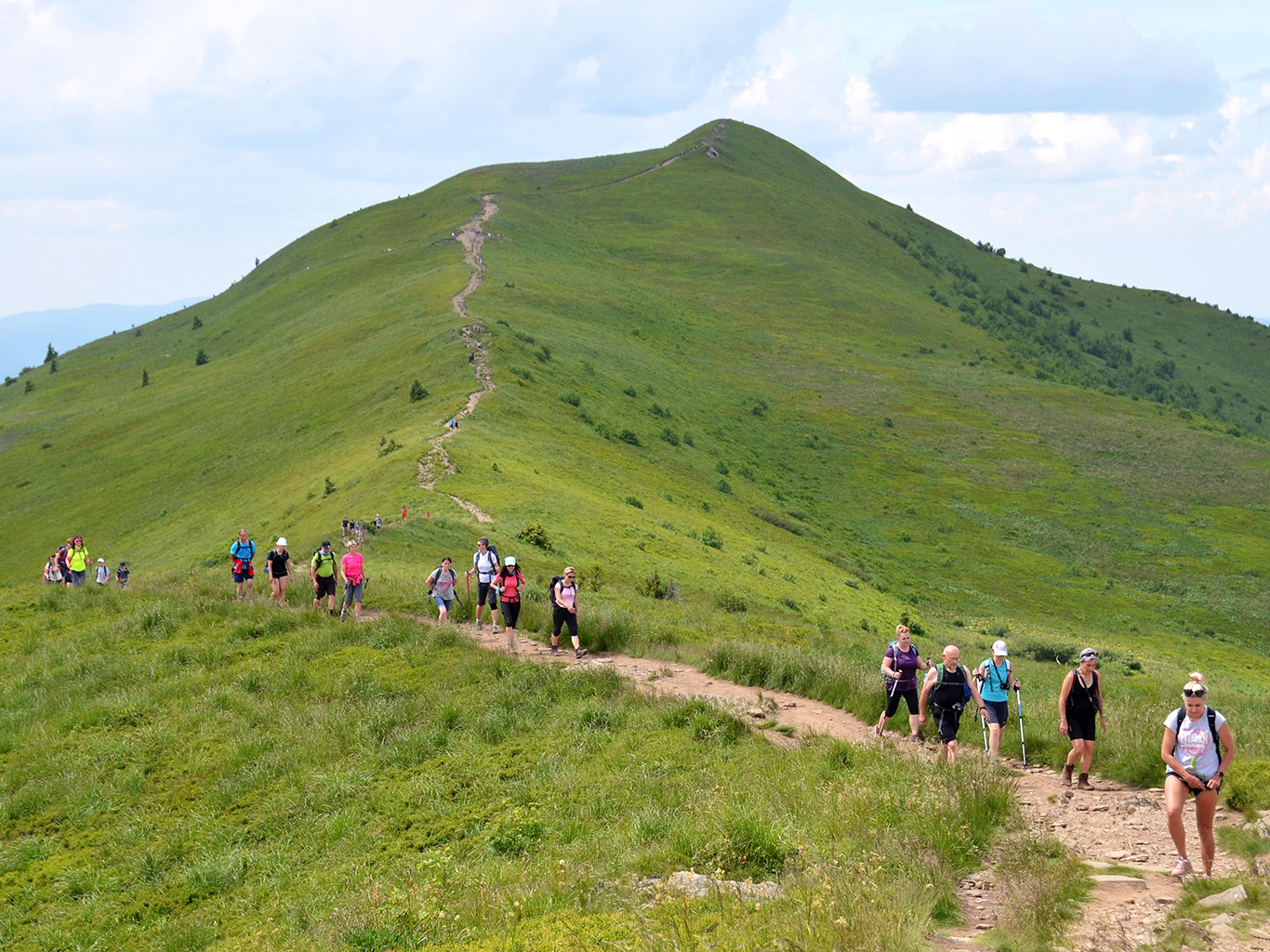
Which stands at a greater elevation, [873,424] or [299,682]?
[873,424]

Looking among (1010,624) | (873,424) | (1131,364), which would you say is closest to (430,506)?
(1010,624)

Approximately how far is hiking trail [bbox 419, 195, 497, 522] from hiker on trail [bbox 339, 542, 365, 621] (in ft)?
35.6

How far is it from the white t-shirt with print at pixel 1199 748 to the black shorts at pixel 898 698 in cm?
472

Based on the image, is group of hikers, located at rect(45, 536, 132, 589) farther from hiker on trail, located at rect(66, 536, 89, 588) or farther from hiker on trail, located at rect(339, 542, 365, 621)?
hiker on trail, located at rect(339, 542, 365, 621)

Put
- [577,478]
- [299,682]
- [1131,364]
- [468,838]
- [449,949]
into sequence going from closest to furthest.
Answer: [449,949] < [468,838] < [299,682] < [577,478] < [1131,364]

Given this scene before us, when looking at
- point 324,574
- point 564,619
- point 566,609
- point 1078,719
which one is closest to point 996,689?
point 1078,719

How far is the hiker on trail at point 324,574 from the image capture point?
2155 centimetres

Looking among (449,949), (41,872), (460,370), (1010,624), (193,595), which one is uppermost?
(460,370)

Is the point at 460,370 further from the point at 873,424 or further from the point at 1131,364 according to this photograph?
the point at 1131,364

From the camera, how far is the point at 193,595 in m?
23.2

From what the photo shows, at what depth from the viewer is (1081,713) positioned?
12078 mm

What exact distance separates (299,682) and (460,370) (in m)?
39.0

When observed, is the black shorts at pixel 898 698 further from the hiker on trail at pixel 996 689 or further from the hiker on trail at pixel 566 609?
the hiker on trail at pixel 566 609

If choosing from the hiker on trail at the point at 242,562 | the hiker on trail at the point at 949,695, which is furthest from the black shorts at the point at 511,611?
the hiker on trail at the point at 949,695
